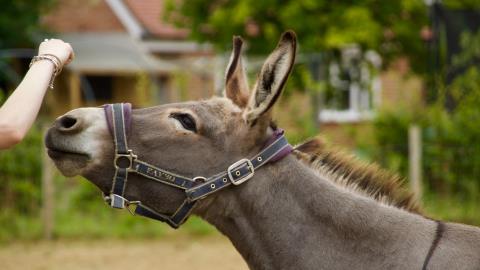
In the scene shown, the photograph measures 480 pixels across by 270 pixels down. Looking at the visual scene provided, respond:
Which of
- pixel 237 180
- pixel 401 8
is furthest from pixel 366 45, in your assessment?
pixel 237 180

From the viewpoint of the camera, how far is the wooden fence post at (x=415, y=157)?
43.8ft

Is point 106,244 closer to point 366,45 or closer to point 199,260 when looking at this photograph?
point 199,260

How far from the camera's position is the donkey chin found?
3.86m

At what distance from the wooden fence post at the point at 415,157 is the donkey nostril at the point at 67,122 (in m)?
10.1

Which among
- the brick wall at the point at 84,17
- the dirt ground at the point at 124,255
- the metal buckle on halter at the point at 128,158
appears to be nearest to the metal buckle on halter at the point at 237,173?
the metal buckle on halter at the point at 128,158

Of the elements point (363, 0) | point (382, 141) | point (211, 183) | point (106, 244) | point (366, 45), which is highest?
point (211, 183)

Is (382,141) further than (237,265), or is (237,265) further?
(382,141)

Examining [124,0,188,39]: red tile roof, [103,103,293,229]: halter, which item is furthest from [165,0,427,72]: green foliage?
[103,103,293,229]: halter

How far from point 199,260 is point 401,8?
290 inches

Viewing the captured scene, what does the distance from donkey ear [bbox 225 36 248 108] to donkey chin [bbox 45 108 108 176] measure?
0.72m

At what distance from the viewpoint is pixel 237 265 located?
11180 mm

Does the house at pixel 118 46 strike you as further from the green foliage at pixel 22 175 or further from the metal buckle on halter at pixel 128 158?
the metal buckle on halter at pixel 128 158

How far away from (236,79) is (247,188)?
2.05 ft

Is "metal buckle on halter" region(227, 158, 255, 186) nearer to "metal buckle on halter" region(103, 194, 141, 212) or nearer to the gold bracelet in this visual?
"metal buckle on halter" region(103, 194, 141, 212)
